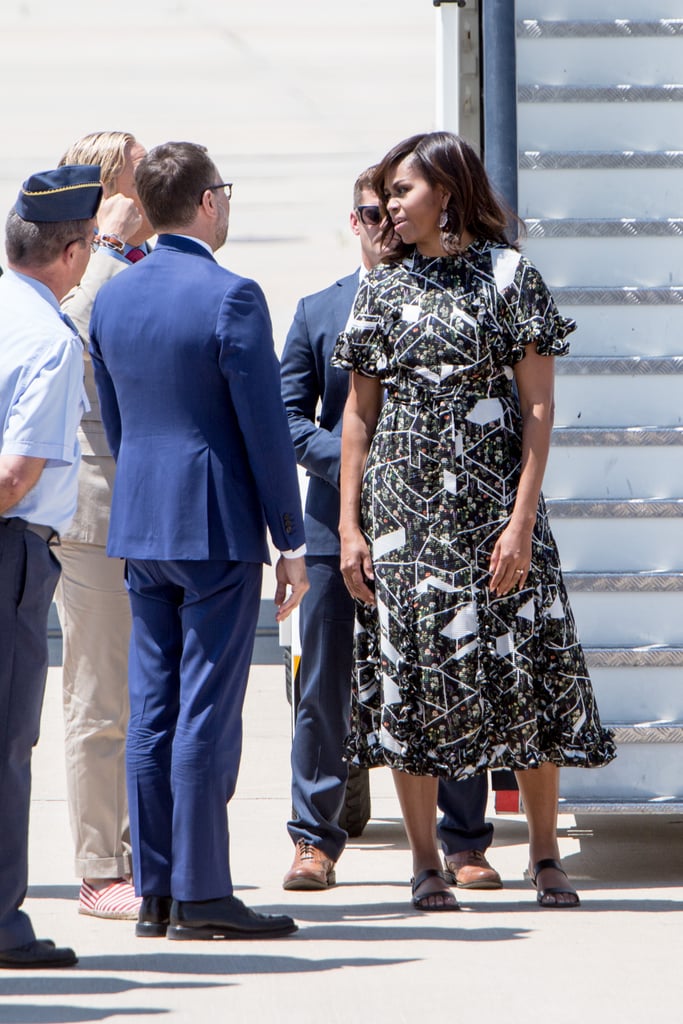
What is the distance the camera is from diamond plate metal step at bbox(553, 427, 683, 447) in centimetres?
388

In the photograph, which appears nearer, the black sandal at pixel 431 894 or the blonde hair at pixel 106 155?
the black sandal at pixel 431 894

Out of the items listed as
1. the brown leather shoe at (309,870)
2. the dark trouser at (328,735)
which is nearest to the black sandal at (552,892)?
the dark trouser at (328,735)

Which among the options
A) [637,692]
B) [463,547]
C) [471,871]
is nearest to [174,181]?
[463,547]

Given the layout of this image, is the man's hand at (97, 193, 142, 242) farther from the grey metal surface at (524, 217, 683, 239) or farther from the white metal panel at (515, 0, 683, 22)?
the white metal panel at (515, 0, 683, 22)

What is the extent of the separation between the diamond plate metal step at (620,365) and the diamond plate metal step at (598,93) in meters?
0.61

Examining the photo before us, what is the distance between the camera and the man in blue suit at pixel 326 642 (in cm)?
389

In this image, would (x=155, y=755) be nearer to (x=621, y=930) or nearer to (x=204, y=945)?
(x=204, y=945)

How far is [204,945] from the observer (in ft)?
10.7

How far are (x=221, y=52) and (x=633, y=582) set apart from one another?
215 inches

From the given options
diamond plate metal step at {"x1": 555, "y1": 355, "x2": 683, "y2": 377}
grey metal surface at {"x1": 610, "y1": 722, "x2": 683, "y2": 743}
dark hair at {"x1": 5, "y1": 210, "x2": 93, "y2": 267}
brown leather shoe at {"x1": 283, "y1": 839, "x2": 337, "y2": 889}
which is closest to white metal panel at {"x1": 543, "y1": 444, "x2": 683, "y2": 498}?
diamond plate metal step at {"x1": 555, "y1": 355, "x2": 683, "y2": 377}

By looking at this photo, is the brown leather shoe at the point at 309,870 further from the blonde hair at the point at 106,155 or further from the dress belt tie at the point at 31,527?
the blonde hair at the point at 106,155

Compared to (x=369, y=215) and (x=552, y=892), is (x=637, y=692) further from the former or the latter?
(x=369, y=215)

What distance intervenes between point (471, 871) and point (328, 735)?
0.46m

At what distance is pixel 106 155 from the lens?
3848 millimetres
